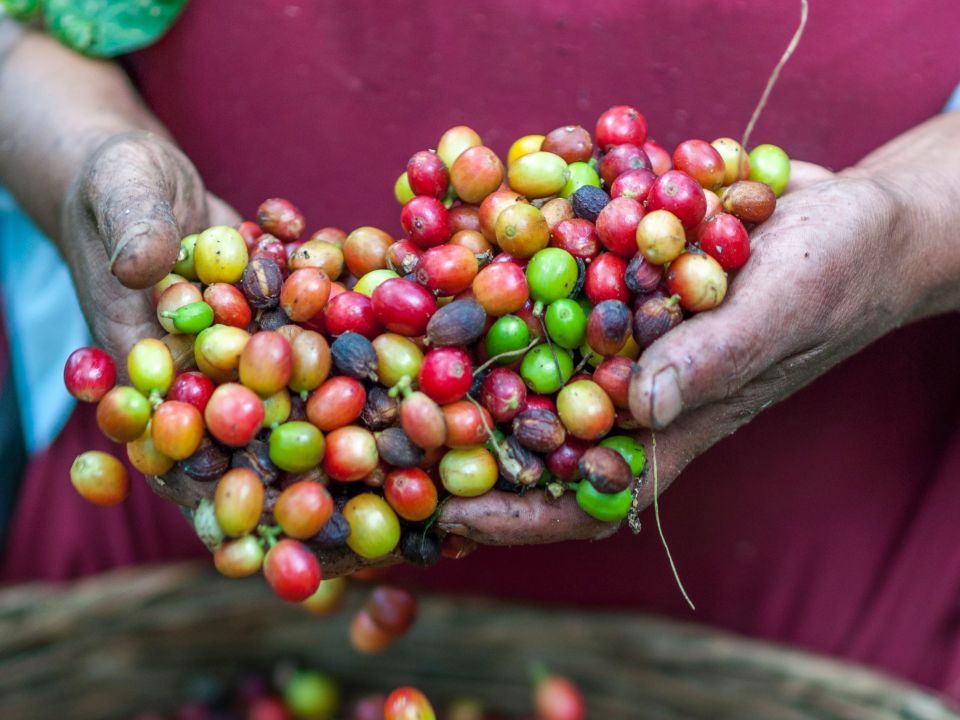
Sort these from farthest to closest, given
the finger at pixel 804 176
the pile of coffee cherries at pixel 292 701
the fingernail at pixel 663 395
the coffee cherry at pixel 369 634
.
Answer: the pile of coffee cherries at pixel 292 701 → the coffee cherry at pixel 369 634 → the finger at pixel 804 176 → the fingernail at pixel 663 395

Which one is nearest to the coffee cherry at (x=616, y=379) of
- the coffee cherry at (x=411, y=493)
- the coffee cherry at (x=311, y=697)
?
the coffee cherry at (x=411, y=493)

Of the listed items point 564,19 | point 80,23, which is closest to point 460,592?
point 564,19

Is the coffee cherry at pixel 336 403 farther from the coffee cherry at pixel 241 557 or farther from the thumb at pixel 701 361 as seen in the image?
the thumb at pixel 701 361

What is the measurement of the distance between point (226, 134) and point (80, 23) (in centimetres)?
38

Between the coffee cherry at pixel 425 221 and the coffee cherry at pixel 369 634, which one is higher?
the coffee cherry at pixel 425 221

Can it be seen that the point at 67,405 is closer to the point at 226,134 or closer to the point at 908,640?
the point at 226,134

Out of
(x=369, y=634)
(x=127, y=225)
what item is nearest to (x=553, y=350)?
(x=127, y=225)

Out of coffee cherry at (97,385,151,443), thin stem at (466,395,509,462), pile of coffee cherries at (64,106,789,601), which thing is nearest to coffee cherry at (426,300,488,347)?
pile of coffee cherries at (64,106,789,601)

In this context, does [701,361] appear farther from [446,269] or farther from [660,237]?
[446,269]

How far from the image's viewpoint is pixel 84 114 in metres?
1.89

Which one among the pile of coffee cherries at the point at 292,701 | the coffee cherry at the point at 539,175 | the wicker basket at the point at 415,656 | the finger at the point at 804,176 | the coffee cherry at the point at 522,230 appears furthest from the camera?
the pile of coffee cherries at the point at 292,701

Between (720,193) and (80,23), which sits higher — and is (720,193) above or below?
below

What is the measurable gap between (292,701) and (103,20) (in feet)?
6.22

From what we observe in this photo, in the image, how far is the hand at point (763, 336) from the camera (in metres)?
1.24
